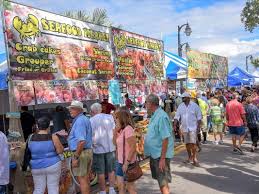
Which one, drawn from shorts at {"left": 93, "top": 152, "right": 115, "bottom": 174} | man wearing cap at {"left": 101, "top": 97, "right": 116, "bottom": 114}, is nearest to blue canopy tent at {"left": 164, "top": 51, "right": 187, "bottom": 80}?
man wearing cap at {"left": 101, "top": 97, "right": 116, "bottom": 114}

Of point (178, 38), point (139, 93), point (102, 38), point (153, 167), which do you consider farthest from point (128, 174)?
point (178, 38)

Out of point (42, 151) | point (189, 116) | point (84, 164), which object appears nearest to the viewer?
point (42, 151)

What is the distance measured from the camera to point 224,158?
1097 centimetres

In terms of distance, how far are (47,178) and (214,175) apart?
172 inches

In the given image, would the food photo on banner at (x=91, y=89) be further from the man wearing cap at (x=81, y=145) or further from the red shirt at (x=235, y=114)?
the red shirt at (x=235, y=114)

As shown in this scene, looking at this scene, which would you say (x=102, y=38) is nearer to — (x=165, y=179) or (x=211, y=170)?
(x=211, y=170)

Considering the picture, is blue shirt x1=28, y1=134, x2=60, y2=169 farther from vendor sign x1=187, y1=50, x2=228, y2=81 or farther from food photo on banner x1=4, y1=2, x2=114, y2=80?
vendor sign x1=187, y1=50, x2=228, y2=81

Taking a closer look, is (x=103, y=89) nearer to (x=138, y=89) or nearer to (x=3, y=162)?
(x=138, y=89)

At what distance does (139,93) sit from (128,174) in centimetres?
615

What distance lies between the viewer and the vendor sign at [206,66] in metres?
23.4

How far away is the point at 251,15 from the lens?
18078 mm

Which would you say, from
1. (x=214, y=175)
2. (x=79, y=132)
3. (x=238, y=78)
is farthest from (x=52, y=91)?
(x=238, y=78)

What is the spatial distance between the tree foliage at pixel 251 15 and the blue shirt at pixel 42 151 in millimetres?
14091

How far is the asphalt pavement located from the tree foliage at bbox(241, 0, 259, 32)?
26.1ft
